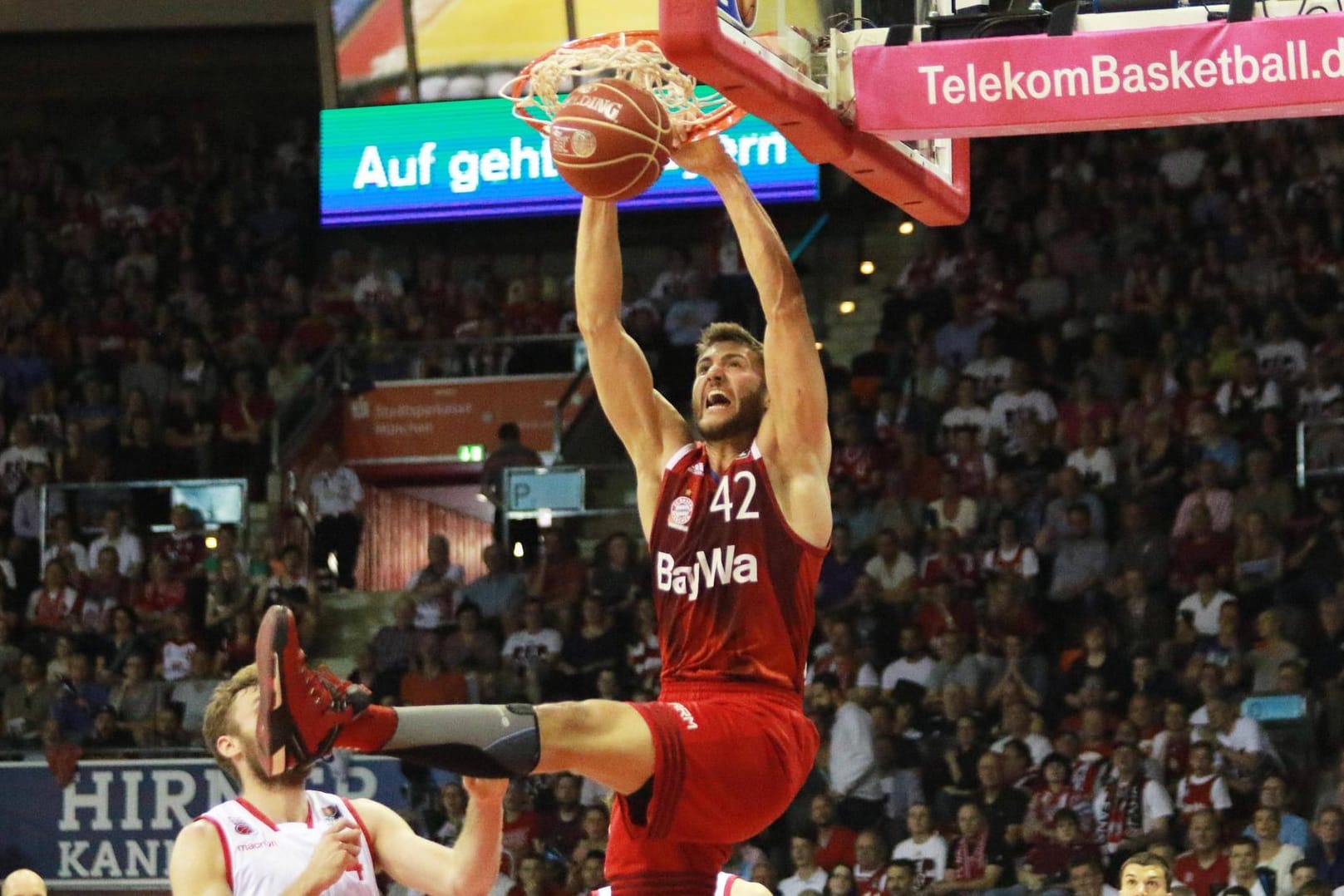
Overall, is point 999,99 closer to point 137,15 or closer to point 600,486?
point 600,486

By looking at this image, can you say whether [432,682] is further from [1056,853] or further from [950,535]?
[1056,853]

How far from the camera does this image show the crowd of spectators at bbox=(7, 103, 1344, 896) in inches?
457

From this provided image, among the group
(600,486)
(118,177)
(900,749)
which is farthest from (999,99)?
(118,177)

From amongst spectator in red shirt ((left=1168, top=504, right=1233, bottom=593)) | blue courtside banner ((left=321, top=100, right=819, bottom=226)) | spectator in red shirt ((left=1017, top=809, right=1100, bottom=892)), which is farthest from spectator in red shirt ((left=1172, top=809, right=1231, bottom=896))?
blue courtside banner ((left=321, top=100, right=819, bottom=226))

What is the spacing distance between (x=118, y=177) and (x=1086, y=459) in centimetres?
1131

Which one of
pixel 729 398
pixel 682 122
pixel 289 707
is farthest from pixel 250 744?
pixel 682 122

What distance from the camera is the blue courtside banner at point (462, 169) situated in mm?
16734

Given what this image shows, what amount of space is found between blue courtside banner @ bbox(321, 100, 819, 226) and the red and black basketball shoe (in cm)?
1175

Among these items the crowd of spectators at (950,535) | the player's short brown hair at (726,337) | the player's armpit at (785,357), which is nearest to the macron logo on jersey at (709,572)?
the player's armpit at (785,357)

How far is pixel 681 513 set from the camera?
19.9ft

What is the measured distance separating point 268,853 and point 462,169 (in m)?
12.2

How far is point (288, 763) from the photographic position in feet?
16.7

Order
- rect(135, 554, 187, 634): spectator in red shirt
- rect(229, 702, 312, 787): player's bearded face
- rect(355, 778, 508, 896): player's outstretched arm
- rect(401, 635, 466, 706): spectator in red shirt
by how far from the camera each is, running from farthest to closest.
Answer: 1. rect(135, 554, 187, 634): spectator in red shirt
2. rect(401, 635, 466, 706): spectator in red shirt
3. rect(229, 702, 312, 787): player's bearded face
4. rect(355, 778, 508, 896): player's outstretched arm

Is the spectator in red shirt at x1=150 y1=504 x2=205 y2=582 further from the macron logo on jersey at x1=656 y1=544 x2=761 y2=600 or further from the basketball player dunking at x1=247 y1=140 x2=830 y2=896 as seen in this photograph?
the macron logo on jersey at x1=656 y1=544 x2=761 y2=600
